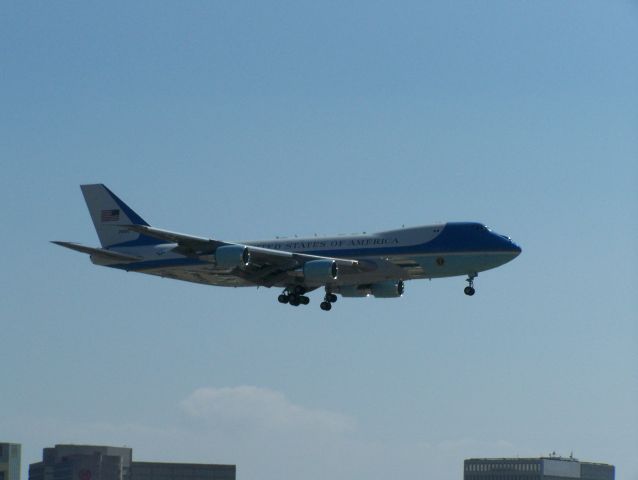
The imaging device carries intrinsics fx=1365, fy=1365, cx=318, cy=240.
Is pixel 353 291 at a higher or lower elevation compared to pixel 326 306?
higher

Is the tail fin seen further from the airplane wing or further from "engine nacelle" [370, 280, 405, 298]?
"engine nacelle" [370, 280, 405, 298]

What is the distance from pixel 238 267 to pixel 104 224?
59.0 ft

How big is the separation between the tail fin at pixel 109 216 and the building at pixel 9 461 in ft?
174

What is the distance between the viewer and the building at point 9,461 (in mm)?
158750

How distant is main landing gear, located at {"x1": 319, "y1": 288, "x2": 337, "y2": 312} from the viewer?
345ft

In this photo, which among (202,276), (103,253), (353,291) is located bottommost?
(353,291)

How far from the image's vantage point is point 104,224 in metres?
115

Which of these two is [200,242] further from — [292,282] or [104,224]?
[104,224]

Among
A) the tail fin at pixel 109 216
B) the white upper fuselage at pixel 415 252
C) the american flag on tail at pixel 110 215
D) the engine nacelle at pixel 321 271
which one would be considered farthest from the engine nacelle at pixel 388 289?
the american flag on tail at pixel 110 215

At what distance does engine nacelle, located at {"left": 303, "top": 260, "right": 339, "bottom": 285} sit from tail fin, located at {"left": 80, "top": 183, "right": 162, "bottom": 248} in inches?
697

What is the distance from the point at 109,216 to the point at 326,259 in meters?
23.5

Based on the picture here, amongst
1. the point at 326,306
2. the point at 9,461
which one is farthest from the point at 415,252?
the point at 9,461

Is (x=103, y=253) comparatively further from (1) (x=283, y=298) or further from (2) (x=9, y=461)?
(2) (x=9, y=461)

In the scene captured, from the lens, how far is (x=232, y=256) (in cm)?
10000
